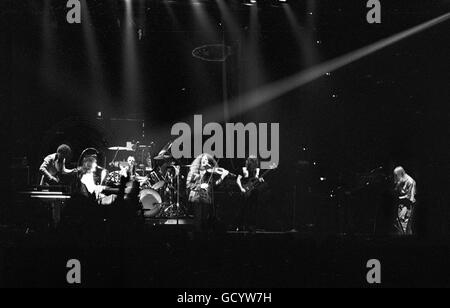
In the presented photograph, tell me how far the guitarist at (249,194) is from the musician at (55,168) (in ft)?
8.46

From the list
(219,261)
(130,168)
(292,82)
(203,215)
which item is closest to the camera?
(219,261)

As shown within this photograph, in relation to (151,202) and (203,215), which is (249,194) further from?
(151,202)

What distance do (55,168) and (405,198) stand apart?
16.8 feet

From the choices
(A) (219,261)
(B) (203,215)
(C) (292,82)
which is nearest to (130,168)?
(B) (203,215)

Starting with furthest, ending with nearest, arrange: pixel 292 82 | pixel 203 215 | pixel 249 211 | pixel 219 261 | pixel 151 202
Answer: pixel 292 82 < pixel 151 202 < pixel 249 211 < pixel 203 215 < pixel 219 261

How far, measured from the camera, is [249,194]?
8641 millimetres

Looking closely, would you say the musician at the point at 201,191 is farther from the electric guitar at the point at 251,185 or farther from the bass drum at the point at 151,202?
the bass drum at the point at 151,202

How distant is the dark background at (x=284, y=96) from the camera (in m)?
8.41

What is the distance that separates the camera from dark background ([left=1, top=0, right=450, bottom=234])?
27.6 feet

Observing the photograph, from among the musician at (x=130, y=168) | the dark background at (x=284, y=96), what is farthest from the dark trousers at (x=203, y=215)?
the musician at (x=130, y=168)

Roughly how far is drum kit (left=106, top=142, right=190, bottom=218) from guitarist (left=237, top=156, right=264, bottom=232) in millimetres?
1054

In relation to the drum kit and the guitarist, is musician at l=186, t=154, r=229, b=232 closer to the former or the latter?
the guitarist

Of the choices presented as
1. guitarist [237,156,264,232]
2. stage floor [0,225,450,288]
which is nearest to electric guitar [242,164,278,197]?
guitarist [237,156,264,232]
